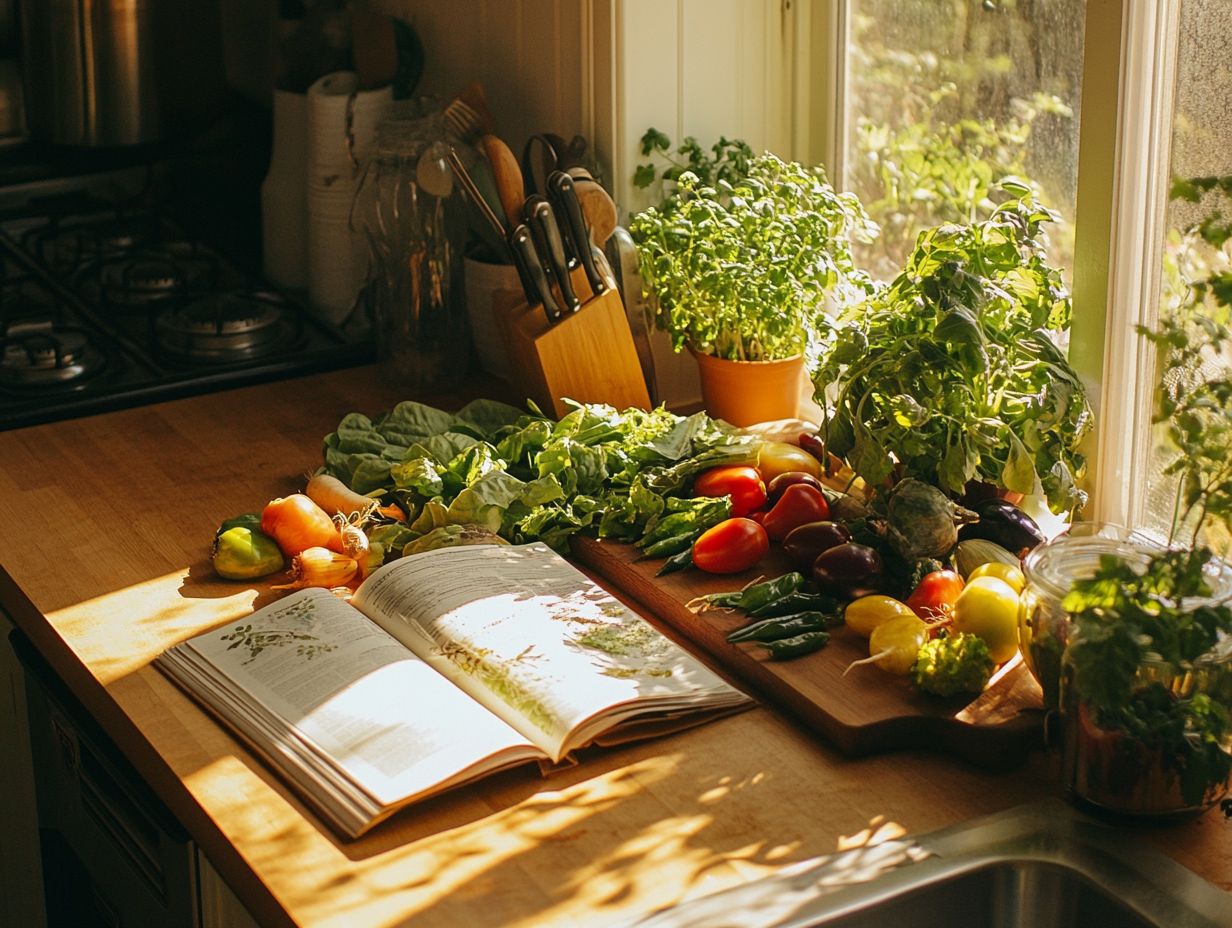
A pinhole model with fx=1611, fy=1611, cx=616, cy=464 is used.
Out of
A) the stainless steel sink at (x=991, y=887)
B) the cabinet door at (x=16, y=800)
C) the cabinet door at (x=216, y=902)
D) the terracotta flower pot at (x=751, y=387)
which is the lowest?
the cabinet door at (x=16, y=800)

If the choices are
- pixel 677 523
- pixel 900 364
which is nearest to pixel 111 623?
pixel 677 523

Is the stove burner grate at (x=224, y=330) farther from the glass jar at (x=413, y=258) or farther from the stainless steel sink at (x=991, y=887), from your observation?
the stainless steel sink at (x=991, y=887)

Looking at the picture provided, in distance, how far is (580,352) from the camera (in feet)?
6.54

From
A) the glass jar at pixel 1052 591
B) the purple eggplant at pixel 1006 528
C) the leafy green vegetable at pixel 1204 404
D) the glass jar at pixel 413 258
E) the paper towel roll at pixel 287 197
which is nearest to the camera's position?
the leafy green vegetable at pixel 1204 404

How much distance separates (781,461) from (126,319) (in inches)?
44.8

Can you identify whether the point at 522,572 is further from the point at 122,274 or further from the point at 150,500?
the point at 122,274

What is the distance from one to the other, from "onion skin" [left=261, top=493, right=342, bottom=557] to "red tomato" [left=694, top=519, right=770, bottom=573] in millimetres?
396

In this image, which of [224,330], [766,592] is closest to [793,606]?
[766,592]

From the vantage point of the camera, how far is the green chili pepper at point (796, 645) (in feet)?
4.91

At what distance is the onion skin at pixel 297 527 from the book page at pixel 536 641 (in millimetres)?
103

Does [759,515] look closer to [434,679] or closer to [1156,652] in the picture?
[434,679]

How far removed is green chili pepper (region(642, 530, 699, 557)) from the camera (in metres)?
1.69

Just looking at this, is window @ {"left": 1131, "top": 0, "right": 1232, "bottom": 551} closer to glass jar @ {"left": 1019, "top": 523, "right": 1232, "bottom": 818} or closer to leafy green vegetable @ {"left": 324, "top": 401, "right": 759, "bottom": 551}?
glass jar @ {"left": 1019, "top": 523, "right": 1232, "bottom": 818}

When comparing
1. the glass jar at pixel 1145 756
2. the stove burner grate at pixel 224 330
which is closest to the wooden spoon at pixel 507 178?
the stove burner grate at pixel 224 330
